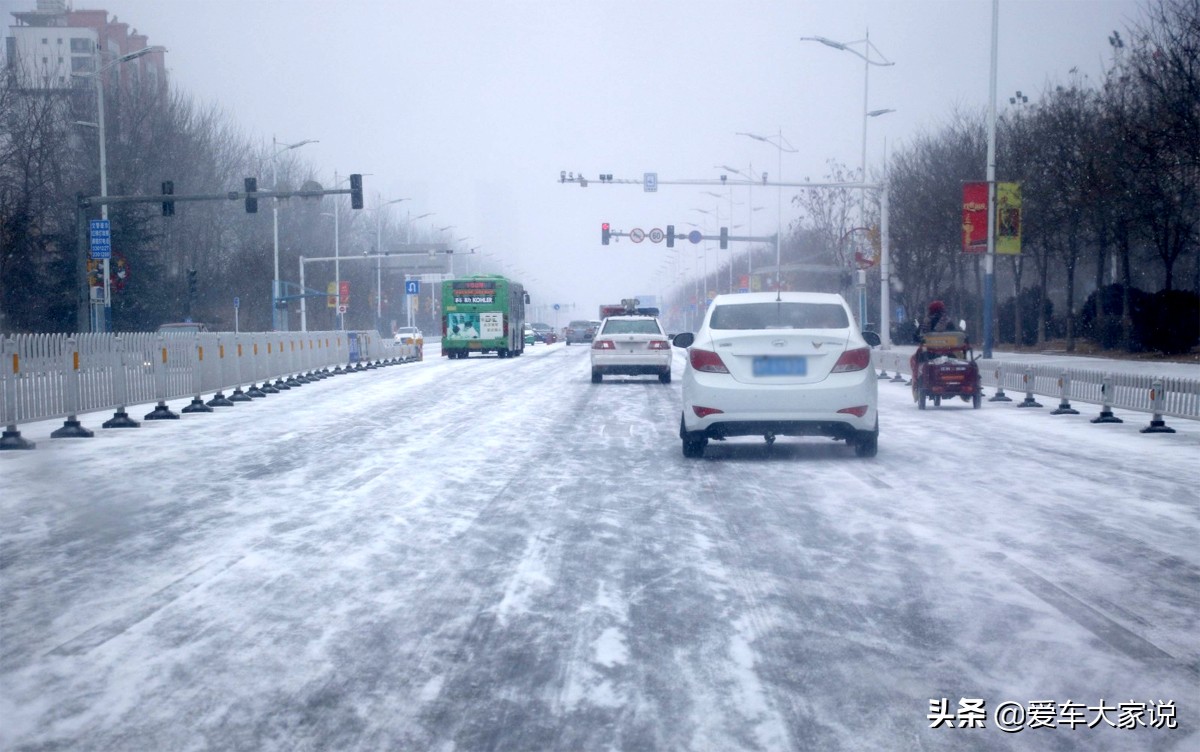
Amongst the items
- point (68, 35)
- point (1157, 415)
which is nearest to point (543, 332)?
point (68, 35)

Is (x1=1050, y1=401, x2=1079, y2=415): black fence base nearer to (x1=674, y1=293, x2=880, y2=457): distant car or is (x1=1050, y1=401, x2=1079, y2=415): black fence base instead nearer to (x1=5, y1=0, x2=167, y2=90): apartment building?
(x1=674, y1=293, x2=880, y2=457): distant car

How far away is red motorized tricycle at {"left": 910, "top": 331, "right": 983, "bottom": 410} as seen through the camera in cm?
2105

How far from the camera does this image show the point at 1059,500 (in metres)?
10.4

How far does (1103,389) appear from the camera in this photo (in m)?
18.9

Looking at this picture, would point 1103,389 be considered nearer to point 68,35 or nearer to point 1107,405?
point 1107,405

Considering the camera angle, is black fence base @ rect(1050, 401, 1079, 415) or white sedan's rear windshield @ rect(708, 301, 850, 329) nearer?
white sedan's rear windshield @ rect(708, 301, 850, 329)

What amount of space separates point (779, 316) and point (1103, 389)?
316 inches

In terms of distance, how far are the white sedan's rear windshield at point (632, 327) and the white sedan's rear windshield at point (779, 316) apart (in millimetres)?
17245

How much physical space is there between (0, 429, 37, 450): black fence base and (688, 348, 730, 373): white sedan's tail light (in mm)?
8695

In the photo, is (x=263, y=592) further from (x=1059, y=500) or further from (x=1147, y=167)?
(x=1147, y=167)

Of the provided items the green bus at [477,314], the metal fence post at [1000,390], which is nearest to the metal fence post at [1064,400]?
the metal fence post at [1000,390]

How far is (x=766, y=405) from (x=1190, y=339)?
1328 inches

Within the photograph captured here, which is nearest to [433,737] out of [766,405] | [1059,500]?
[1059,500]

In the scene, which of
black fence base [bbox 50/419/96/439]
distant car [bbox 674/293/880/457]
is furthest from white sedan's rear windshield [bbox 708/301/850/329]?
black fence base [bbox 50/419/96/439]
